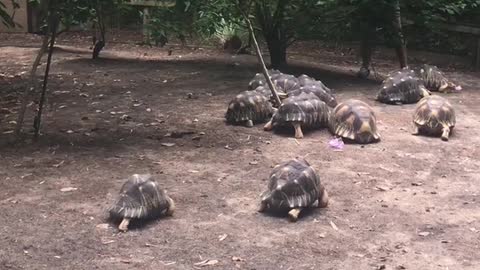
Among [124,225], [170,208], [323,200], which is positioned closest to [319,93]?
[323,200]

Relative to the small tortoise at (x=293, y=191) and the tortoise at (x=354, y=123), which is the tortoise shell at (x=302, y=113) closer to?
the tortoise at (x=354, y=123)

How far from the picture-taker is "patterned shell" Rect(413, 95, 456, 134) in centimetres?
570

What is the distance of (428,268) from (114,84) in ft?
18.6

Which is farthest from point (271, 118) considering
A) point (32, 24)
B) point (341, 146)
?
point (32, 24)

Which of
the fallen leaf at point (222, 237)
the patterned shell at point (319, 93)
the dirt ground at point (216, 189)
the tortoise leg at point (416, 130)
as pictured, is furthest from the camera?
the patterned shell at point (319, 93)

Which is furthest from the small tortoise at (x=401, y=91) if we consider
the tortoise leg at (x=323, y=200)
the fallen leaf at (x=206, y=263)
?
the fallen leaf at (x=206, y=263)

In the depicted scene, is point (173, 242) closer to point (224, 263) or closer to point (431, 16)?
point (224, 263)

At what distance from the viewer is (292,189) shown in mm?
3812

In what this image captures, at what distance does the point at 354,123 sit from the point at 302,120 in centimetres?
48

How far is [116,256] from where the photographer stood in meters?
3.27

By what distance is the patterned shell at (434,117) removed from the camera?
5.70 meters

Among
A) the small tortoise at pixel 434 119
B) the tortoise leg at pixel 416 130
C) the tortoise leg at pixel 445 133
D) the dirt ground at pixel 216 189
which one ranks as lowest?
the dirt ground at pixel 216 189

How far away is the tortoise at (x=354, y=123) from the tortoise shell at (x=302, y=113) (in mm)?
142

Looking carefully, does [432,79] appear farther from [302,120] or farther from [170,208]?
[170,208]
